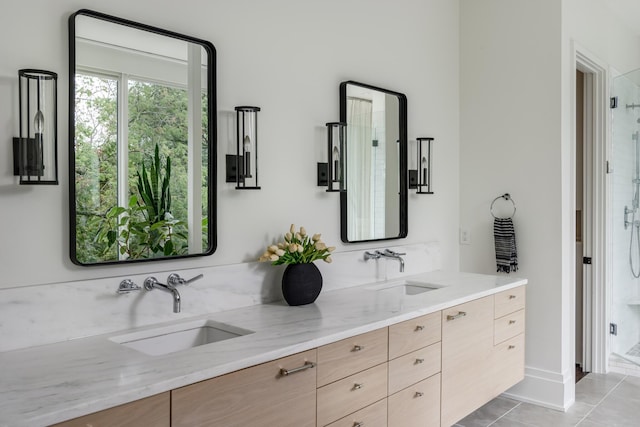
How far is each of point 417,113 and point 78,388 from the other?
2.57 m

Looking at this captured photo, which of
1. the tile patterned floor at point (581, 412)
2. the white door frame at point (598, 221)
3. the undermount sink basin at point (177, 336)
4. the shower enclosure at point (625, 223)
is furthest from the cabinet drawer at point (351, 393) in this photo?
the shower enclosure at point (625, 223)

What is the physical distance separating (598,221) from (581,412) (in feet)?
4.48

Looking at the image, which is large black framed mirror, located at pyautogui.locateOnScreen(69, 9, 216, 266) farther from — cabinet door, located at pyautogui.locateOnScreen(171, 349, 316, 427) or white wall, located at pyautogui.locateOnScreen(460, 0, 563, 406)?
white wall, located at pyautogui.locateOnScreen(460, 0, 563, 406)

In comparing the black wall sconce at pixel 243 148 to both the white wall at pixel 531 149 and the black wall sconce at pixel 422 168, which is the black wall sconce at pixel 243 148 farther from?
the white wall at pixel 531 149

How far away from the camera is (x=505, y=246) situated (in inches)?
130

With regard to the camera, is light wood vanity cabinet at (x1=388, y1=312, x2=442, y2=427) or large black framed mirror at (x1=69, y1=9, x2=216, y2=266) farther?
Answer: light wood vanity cabinet at (x1=388, y1=312, x2=442, y2=427)

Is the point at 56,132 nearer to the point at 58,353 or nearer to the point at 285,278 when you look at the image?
the point at 58,353

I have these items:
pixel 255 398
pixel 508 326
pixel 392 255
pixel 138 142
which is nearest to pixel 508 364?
pixel 508 326

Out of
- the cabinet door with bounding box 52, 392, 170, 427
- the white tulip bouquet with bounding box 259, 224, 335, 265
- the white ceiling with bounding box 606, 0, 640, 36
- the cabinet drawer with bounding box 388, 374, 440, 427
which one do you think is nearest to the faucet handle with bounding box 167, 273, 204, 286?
the white tulip bouquet with bounding box 259, 224, 335, 265

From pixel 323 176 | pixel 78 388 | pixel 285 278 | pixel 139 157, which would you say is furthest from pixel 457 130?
pixel 78 388

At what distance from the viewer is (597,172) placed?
3.78 m

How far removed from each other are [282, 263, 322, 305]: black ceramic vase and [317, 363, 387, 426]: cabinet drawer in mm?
428

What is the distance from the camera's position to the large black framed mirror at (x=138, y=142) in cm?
179

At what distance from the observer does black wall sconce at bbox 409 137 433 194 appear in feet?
10.6
